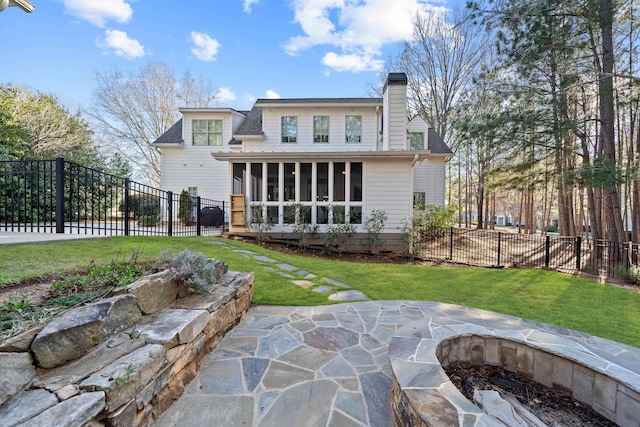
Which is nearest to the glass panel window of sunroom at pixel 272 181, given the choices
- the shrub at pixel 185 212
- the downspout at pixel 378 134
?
the shrub at pixel 185 212

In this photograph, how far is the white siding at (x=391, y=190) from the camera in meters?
9.34

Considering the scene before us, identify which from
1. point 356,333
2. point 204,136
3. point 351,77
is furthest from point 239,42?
point 356,333

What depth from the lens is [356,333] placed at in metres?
3.16

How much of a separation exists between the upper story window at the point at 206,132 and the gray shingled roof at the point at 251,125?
3.11ft

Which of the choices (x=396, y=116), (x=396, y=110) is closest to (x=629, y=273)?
(x=396, y=116)

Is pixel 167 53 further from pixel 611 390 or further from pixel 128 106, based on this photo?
pixel 611 390

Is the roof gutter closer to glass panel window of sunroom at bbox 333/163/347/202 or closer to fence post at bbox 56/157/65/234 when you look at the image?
glass panel window of sunroom at bbox 333/163/347/202

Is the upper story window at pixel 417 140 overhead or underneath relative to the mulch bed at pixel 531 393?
overhead

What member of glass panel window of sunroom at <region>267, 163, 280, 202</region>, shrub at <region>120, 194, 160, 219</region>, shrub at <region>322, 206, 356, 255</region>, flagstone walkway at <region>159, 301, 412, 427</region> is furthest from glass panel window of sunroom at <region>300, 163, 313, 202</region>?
flagstone walkway at <region>159, 301, 412, 427</region>

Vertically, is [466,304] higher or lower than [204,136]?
lower

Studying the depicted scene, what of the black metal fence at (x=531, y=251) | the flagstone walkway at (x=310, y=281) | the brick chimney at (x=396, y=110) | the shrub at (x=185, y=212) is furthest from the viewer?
the shrub at (x=185, y=212)

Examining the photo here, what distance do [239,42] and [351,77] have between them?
8992mm

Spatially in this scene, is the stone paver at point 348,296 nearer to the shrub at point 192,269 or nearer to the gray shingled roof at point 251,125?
the shrub at point 192,269

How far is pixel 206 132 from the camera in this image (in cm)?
1386
